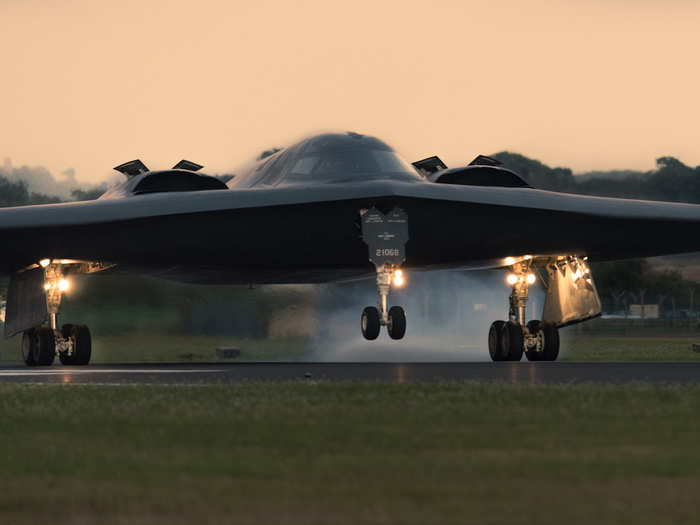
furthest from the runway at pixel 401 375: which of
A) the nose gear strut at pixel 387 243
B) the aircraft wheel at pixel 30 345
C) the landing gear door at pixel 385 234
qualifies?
the aircraft wheel at pixel 30 345

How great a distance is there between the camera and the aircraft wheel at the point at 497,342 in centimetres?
2589

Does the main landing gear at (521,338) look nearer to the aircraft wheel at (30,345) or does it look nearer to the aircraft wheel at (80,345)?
the aircraft wheel at (80,345)

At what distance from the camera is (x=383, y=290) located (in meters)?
23.5

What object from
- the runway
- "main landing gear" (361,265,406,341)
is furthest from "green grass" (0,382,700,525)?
"main landing gear" (361,265,406,341)

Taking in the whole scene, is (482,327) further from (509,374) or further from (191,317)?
(509,374)

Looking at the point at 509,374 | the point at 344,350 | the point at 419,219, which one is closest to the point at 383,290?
the point at 419,219

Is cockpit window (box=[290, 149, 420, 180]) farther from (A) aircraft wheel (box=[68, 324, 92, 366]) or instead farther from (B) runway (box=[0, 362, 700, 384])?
(A) aircraft wheel (box=[68, 324, 92, 366])

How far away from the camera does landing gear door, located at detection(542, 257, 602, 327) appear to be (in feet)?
84.2

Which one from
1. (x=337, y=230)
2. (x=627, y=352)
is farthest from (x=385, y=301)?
(x=627, y=352)

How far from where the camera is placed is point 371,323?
86.4ft

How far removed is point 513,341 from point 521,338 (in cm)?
23

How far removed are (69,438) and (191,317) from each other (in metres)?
22.6

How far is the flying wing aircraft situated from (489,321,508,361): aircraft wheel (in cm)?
5

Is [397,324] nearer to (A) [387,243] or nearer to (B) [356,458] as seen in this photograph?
(A) [387,243]
